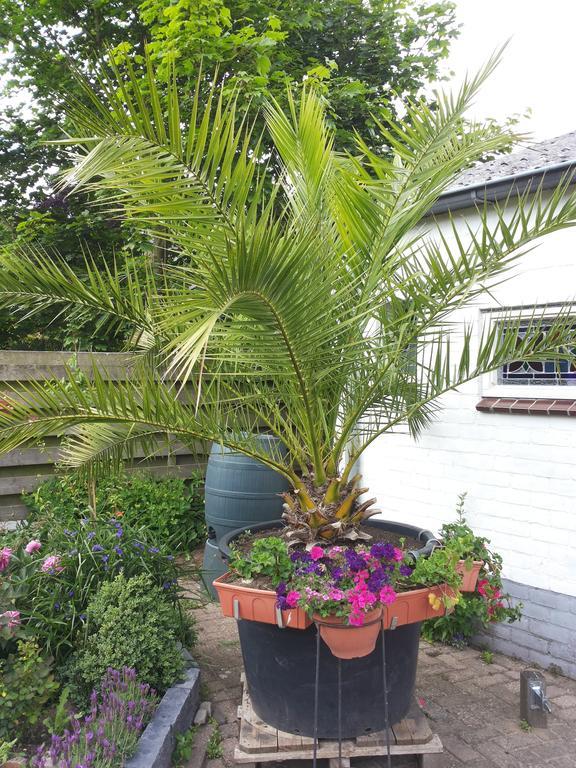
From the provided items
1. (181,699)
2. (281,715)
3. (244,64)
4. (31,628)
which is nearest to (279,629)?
(281,715)

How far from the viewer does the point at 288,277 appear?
5.85 feet

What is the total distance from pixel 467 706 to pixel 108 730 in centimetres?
176

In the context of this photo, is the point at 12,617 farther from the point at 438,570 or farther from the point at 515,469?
the point at 515,469

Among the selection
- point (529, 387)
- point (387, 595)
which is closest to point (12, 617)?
point (387, 595)

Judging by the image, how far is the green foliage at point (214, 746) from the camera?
2.51 metres

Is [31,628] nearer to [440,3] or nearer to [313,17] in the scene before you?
[313,17]

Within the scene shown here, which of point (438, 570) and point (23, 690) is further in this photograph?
point (438, 570)

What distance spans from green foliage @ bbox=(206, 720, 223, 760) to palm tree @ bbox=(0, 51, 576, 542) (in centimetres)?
90

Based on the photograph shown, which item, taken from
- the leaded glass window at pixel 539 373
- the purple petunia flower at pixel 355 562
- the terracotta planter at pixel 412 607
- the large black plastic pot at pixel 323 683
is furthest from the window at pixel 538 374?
the large black plastic pot at pixel 323 683

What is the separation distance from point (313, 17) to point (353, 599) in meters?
8.00

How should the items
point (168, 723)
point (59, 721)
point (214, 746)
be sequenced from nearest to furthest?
point (59, 721) < point (168, 723) < point (214, 746)

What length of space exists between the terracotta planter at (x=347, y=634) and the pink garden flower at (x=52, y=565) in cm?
128

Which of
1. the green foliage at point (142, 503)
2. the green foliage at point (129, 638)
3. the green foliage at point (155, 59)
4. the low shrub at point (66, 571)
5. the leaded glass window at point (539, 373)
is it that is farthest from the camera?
the green foliage at point (155, 59)

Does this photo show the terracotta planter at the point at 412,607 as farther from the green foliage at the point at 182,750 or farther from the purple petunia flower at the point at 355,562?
the green foliage at the point at 182,750
